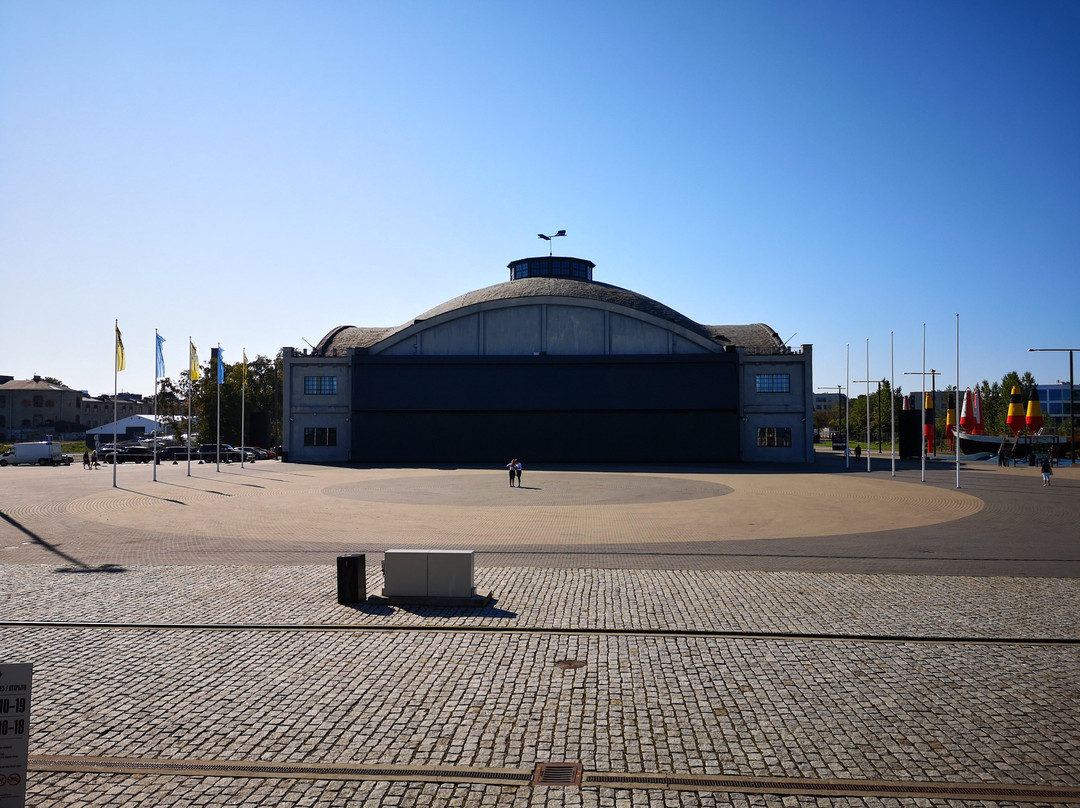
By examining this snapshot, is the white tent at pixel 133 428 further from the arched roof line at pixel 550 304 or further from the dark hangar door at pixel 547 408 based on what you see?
the arched roof line at pixel 550 304

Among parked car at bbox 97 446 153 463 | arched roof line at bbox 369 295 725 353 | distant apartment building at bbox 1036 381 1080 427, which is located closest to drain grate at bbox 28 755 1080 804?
arched roof line at bbox 369 295 725 353

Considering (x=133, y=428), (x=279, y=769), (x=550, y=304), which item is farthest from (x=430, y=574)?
(x=133, y=428)

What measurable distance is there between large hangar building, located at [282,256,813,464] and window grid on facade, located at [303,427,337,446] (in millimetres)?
89

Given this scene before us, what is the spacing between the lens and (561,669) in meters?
9.27

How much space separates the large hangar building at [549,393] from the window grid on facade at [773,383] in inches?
3.4

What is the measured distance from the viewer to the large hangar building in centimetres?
5859

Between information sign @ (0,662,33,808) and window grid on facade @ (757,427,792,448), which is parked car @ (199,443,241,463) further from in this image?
information sign @ (0,662,33,808)

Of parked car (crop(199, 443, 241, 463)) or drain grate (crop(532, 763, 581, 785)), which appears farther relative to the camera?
parked car (crop(199, 443, 241, 463))

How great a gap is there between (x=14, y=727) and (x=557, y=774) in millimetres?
4384

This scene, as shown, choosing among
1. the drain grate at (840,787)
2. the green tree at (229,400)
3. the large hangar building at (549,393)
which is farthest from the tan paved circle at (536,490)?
the green tree at (229,400)

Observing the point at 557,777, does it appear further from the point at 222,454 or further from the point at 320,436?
the point at 222,454

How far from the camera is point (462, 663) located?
952cm

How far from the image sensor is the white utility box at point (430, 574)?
12727 millimetres

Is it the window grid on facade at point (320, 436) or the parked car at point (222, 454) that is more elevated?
the window grid on facade at point (320, 436)
